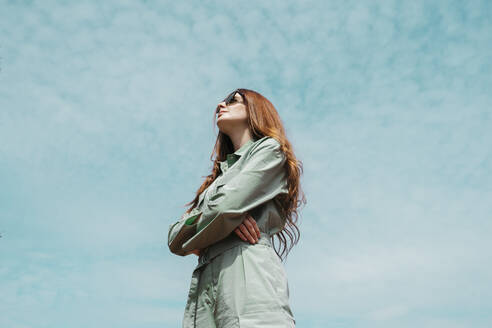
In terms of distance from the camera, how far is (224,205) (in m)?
3.40

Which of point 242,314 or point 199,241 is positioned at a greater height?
point 199,241

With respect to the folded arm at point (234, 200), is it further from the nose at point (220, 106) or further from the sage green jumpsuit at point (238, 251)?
the nose at point (220, 106)

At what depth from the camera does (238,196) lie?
346 centimetres

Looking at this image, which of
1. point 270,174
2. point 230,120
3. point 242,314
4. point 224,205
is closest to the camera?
point 242,314

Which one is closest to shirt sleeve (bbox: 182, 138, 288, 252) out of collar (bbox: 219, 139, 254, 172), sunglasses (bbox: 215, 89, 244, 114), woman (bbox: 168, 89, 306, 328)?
woman (bbox: 168, 89, 306, 328)

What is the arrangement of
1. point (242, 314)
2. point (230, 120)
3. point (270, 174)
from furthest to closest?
point (230, 120) → point (270, 174) → point (242, 314)

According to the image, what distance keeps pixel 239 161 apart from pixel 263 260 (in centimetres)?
81

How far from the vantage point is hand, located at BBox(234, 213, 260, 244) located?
3514 millimetres

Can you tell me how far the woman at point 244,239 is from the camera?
10.6 ft

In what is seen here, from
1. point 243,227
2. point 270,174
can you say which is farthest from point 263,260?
point 270,174

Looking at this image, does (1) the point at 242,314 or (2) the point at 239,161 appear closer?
(1) the point at 242,314

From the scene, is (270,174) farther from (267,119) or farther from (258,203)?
(267,119)

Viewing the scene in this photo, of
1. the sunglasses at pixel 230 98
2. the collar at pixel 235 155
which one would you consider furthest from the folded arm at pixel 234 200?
the sunglasses at pixel 230 98

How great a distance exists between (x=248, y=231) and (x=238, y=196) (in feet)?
0.86
